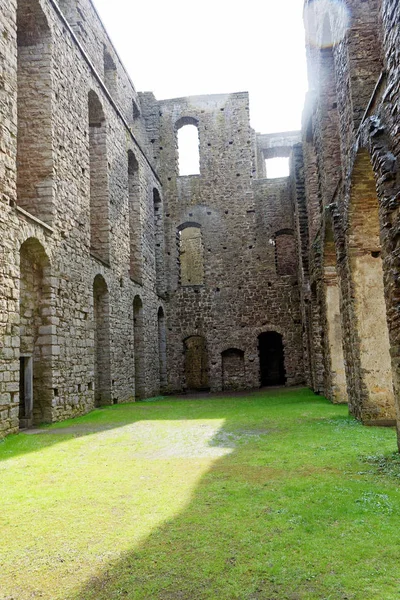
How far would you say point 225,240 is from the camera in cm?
1998

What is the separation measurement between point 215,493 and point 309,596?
1883 mm

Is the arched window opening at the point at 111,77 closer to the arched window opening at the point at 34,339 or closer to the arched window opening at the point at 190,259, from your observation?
the arched window opening at the point at 190,259

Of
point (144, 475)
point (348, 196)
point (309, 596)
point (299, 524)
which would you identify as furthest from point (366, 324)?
point (309, 596)

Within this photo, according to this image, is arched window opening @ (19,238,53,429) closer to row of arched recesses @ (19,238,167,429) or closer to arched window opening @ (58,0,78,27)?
row of arched recesses @ (19,238,167,429)

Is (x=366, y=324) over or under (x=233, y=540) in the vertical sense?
over

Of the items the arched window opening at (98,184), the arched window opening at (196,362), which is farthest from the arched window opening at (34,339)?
the arched window opening at (196,362)

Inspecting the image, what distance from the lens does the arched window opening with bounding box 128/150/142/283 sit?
1658cm

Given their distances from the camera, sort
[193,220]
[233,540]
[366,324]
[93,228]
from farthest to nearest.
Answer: [193,220], [93,228], [366,324], [233,540]

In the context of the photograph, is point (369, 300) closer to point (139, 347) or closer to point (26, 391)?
point (26, 391)

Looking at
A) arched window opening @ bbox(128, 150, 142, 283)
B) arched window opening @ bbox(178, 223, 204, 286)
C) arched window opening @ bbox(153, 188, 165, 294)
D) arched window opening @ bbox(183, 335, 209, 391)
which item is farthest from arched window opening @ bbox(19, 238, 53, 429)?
arched window opening @ bbox(178, 223, 204, 286)

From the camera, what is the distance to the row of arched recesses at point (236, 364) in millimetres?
19469

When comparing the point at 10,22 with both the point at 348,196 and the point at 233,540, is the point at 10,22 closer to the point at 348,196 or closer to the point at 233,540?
the point at 348,196

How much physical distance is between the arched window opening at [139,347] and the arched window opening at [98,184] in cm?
319

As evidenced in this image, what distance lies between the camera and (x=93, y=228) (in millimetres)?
13289
